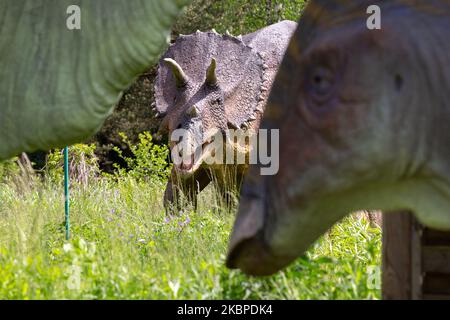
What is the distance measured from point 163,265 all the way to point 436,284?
4.98ft

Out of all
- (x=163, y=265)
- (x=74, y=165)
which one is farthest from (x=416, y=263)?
(x=74, y=165)

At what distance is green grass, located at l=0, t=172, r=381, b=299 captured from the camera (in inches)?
121

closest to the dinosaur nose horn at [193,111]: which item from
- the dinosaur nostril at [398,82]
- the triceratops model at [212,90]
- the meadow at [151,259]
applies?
the triceratops model at [212,90]

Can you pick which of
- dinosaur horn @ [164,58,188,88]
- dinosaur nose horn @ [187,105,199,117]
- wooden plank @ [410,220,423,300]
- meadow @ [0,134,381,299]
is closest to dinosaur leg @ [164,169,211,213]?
meadow @ [0,134,381,299]

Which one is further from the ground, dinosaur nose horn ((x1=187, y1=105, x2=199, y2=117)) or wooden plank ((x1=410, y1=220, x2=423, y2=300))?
dinosaur nose horn ((x1=187, y1=105, x2=199, y2=117))

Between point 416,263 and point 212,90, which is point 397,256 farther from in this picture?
point 212,90

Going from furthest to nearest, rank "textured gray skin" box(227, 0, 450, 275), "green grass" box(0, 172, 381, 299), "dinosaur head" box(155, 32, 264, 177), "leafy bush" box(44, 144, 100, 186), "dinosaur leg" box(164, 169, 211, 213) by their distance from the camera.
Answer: "leafy bush" box(44, 144, 100, 186) < "dinosaur leg" box(164, 169, 211, 213) < "dinosaur head" box(155, 32, 264, 177) < "green grass" box(0, 172, 381, 299) < "textured gray skin" box(227, 0, 450, 275)

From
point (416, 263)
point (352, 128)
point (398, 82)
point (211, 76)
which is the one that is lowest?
point (416, 263)

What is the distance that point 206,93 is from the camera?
6367mm

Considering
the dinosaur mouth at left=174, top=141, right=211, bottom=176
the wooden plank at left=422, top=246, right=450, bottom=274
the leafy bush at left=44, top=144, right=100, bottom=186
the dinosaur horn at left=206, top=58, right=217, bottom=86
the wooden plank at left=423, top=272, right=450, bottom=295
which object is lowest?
the wooden plank at left=423, top=272, right=450, bottom=295

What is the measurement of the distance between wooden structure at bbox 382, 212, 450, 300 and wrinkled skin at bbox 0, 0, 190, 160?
1.24 meters

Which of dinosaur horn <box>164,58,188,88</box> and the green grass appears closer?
the green grass

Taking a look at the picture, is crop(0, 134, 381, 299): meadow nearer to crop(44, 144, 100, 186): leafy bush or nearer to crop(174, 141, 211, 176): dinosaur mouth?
crop(174, 141, 211, 176): dinosaur mouth

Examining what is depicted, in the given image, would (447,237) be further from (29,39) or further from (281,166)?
(29,39)
